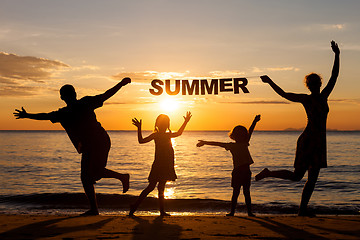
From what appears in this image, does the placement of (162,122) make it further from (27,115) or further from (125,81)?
(27,115)

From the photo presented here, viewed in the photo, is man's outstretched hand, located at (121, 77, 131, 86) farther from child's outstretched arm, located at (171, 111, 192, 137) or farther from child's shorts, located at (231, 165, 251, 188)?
child's shorts, located at (231, 165, 251, 188)

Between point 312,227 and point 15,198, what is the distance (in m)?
12.4

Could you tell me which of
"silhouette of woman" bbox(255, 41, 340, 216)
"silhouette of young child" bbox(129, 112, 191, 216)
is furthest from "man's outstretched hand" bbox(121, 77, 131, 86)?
"silhouette of woman" bbox(255, 41, 340, 216)

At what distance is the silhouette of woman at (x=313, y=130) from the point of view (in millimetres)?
6812

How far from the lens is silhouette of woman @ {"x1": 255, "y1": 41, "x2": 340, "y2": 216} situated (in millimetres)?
6812

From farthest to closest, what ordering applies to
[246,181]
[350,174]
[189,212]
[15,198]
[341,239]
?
[350,174]
[15,198]
[189,212]
[246,181]
[341,239]

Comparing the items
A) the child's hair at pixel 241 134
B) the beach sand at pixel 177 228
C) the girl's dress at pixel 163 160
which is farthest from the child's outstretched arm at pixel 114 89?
the child's hair at pixel 241 134

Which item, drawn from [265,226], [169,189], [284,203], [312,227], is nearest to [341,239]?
[312,227]

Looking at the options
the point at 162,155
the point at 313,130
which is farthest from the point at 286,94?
the point at 162,155

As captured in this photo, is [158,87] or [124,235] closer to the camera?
[124,235]

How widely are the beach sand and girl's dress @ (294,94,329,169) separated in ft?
3.27

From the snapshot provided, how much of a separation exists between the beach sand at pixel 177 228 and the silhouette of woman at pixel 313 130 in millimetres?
778

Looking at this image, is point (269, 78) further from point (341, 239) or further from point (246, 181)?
point (341, 239)

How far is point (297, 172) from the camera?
6.89 m
